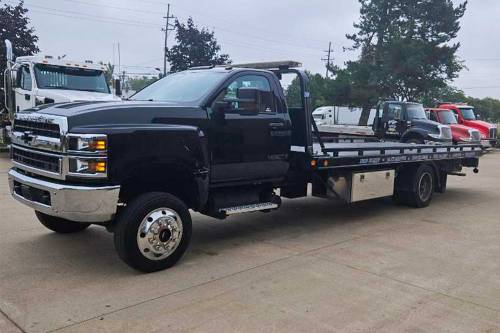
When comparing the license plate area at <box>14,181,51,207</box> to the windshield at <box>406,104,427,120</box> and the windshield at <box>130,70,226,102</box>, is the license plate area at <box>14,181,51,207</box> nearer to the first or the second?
the windshield at <box>130,70,226,102</box>

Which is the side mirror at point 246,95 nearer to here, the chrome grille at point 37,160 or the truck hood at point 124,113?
the truck hood at point 124,113

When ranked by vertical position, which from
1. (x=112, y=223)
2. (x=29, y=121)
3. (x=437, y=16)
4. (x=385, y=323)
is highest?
(x=437, y=16)

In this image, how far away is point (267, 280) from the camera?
15.9 feet

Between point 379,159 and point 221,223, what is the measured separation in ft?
8.72

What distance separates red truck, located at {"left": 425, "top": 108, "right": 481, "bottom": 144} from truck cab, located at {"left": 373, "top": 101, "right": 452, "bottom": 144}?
2.25 metres

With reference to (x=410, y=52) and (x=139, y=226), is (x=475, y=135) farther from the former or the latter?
(x=139, y=226)

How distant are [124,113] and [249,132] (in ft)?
5.44

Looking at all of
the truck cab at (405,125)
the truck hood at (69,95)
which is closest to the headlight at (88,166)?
the truck hood at (69,95)

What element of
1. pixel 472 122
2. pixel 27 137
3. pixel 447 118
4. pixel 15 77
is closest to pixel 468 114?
pixel 472 122

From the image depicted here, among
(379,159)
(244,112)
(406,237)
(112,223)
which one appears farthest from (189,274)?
(379,159)

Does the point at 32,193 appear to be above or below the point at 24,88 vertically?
below

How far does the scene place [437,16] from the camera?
34.3m

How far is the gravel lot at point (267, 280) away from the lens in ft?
12.8

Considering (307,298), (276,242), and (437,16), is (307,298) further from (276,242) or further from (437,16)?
(437,16)
